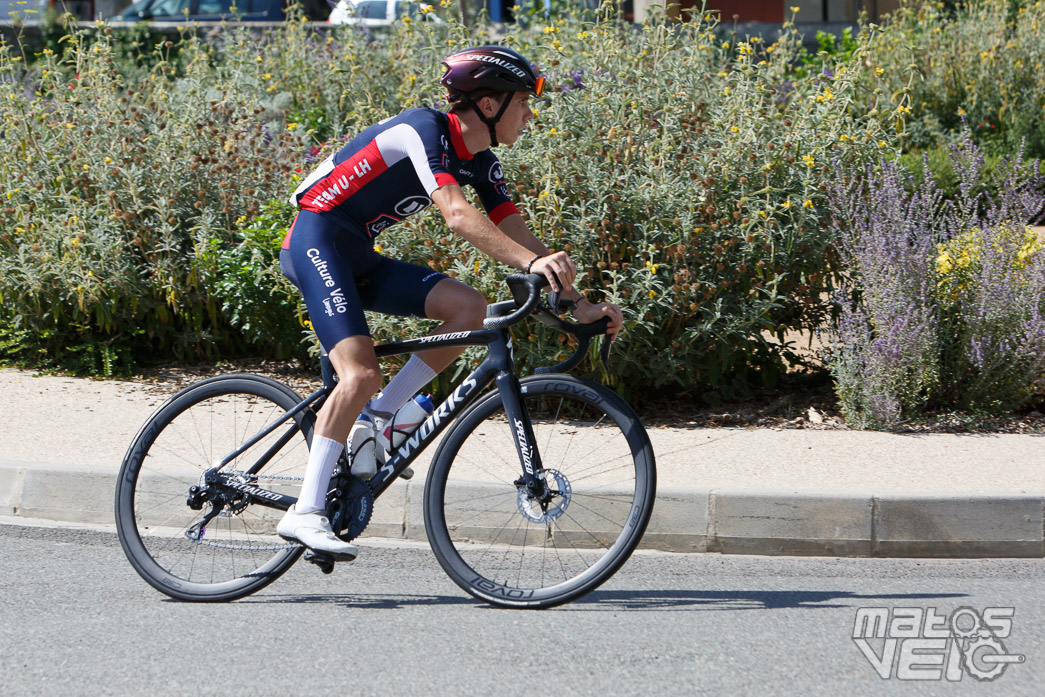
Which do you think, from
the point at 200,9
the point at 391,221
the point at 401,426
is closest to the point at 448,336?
the point at 401,426

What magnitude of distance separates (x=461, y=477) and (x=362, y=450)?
360 mm

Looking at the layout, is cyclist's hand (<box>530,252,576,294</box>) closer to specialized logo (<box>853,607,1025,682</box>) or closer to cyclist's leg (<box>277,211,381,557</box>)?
cyclist's leg (<box>277,211,381,557</box>)

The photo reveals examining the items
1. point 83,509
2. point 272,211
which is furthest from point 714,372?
point 83,509

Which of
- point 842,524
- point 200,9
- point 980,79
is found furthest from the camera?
point 200,9

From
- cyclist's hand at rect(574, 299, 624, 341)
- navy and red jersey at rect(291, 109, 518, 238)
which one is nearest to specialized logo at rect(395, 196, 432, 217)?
navy and red jersey at rect(291, 109, 518, 238)

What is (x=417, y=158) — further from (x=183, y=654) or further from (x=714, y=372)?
(x=714, y=372)

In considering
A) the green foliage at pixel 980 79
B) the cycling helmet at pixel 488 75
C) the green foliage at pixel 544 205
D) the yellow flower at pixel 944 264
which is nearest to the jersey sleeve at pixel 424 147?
the cycling helmet at pixel 488 75

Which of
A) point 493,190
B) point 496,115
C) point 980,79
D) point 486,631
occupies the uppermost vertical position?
point 980,79

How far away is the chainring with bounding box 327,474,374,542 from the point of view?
4203 millimetres

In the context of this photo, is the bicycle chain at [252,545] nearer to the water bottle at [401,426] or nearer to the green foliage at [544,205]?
the water bottle at [401,426]

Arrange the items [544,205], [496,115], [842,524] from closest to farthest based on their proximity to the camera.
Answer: [496,115]
[842,524]
[544,205]

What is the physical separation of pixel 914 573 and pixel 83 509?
357 centimetres

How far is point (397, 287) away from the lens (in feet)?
14.1

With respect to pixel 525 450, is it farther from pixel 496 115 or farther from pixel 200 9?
pixel 200 9
